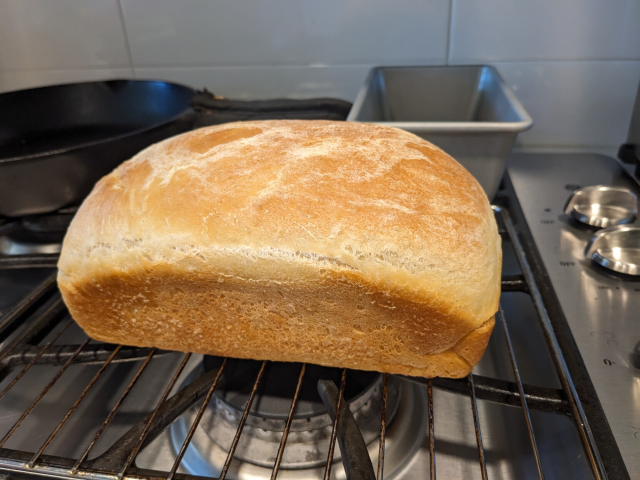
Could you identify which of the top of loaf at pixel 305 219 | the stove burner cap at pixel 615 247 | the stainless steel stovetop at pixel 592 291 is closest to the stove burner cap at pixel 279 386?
the top of loaf at pixel 305 219

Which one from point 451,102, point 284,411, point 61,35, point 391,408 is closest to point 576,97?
point 451,102

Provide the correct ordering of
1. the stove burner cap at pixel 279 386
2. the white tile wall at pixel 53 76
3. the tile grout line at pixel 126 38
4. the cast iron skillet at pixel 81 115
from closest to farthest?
1. the stove burner cap at pixel 279 386
2. the cast iron skillet at pixel 81 115
3. the tile grout line at pixel 126 38
4. the white tile wall at pixel 53 76

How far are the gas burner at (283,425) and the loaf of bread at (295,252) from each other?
0.11 ft

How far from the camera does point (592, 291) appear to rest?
723 millimetres

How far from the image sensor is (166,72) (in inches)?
51.4

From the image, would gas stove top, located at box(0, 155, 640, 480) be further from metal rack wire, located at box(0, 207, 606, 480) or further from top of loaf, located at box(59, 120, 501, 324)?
top of loaf, located at box(59, 120, 501, 324)

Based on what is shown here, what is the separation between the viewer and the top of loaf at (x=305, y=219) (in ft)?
1.75

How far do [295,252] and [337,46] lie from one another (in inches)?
33.3

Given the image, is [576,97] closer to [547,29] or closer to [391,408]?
[547,29]

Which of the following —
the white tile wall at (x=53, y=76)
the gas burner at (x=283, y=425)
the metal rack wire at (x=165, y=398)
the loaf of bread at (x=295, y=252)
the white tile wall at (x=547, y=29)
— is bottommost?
the gas burner at (x=283, y=425)

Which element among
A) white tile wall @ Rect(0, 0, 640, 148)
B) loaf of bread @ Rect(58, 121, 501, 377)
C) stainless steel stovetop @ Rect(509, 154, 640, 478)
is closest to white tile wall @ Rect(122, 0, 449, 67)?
white tile wall @ Rect(0, 0, 640, 148)

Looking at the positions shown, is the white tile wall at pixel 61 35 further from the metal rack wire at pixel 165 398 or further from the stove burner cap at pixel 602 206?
the stove burner cap at pixel 602 206

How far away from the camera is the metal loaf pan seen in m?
0.88

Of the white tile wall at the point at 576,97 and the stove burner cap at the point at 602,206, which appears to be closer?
the stove burner cap at the point at 602,206
